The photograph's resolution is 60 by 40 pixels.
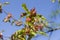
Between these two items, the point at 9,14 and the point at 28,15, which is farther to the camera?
the point at 9,14

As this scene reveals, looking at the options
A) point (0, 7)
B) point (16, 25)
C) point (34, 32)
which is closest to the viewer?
point (34, 32)

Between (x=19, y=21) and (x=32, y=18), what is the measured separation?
0.14 metres

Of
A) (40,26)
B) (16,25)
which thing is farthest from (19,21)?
(40,26)

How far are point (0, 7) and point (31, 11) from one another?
484 mm

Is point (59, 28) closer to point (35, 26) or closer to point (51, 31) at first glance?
point (51, 31)

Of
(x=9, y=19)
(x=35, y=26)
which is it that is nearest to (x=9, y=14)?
(x=9, y=19)

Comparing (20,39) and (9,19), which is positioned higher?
(9,19)

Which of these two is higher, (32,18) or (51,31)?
(32,18)

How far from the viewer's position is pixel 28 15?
7.00 feet

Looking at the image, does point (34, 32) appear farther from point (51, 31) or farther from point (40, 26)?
point (51, 31)

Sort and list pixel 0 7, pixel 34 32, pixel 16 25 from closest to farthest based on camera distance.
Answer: pixel 34 32 → pixel 16 25 → pixel 0 7

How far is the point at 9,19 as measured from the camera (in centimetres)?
227

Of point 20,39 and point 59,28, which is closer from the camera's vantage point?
point 20,39

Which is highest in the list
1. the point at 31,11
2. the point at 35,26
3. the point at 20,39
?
the point at 31,11
